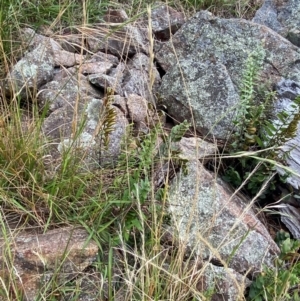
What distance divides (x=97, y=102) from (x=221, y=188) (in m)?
0.80

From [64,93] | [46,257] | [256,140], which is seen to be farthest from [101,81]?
[46,257]

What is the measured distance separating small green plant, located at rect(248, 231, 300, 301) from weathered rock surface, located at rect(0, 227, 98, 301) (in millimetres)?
707

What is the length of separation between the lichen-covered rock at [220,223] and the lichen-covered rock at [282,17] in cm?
170

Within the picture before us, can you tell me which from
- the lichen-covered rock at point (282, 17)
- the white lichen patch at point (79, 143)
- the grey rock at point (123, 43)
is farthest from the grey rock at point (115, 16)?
the white lichen patch at point (79, 143)

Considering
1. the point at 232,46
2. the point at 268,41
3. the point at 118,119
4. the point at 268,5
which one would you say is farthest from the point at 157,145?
the point at 268,5

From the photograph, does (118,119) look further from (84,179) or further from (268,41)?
(268,41)

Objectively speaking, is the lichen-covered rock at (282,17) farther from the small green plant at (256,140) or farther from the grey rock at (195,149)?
the grey rock at (195,149)

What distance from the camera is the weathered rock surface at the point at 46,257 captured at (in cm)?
218

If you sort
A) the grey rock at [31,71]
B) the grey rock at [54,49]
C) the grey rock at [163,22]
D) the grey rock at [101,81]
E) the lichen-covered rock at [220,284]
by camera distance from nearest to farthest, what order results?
1. the lichen-covered rock at [220,284]
2. the grey rock at [31,71]
3. the grey rock at [101,81]
4. the grey rock at [54,49]
5. the grey rock at [163,22]

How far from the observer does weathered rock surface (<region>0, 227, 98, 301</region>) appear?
7.14 feet

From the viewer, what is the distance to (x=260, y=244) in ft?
8.47

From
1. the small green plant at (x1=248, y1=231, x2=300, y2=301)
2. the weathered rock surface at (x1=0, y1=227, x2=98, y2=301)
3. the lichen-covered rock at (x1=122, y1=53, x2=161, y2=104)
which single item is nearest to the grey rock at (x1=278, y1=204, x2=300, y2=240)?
the small green plant at (x1=248, y1=231, x2=300, y2=301)

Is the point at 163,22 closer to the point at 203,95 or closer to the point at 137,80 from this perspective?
the point at 137,80

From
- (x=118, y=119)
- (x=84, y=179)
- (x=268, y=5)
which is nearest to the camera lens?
(x=84, y=179)
